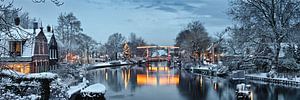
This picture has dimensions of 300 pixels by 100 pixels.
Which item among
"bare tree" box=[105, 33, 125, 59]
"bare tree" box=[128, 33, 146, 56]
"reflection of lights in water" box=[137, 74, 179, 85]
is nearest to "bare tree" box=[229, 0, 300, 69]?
"reflection of lights in water" box=[137, 74, 179, 85]

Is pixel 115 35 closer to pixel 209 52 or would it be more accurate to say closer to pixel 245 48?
pixel 209 52

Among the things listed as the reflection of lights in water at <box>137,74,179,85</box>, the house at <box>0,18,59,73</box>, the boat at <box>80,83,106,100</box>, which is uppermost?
the house at <box>0,18,59,73</box>

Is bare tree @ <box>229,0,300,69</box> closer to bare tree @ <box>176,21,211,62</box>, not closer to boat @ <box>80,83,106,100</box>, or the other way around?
boat @ <box>80,83,106,100</box>

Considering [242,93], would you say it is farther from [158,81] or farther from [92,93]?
[158,81]

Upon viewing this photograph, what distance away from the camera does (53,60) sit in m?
43.9

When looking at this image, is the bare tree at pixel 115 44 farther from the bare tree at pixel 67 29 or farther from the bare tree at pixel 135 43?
the bare tree at pixel 67 29

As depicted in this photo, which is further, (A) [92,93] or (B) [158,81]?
(B) [158,81]

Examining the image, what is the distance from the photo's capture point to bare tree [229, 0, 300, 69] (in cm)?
3444

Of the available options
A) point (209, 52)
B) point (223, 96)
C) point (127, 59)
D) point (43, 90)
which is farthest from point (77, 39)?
point (43, 90)

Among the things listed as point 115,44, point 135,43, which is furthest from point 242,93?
point 135,43

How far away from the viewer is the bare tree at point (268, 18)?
34.4 m

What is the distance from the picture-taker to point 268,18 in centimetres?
3572

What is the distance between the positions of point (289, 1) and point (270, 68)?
7.43 m

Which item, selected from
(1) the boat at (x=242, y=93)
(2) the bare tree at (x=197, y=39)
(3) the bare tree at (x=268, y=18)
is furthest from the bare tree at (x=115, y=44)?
(1) the boat at (x=242, y=93)
